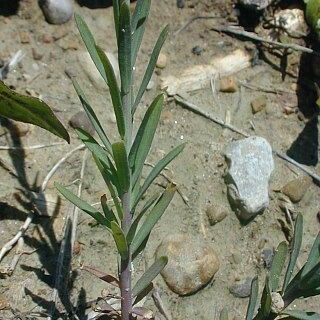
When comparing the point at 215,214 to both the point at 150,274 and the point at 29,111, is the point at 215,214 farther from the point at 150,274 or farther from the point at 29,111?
the point at 29,111

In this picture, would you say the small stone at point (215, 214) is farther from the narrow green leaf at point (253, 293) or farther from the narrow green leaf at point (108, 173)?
the narrow green leaf at point (108, 173)

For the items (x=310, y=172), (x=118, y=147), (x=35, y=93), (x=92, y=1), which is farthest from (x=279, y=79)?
(x=118, y=147)

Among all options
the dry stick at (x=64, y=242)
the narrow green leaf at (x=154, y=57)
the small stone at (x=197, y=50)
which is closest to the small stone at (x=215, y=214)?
the dry stick at (x=64, y=242)

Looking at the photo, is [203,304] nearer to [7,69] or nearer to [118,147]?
[118,147]

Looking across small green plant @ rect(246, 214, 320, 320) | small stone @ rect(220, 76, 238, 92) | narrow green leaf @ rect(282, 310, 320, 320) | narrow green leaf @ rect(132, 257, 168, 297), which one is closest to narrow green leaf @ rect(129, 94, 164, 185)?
narrow green leaf @ rect(132, 257, 168, 297)

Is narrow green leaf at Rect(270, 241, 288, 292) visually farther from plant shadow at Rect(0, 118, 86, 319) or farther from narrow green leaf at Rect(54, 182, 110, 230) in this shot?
plant shadow at Rect(0, 118, 86, 319)

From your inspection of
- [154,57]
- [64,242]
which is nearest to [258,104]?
[64,242]
